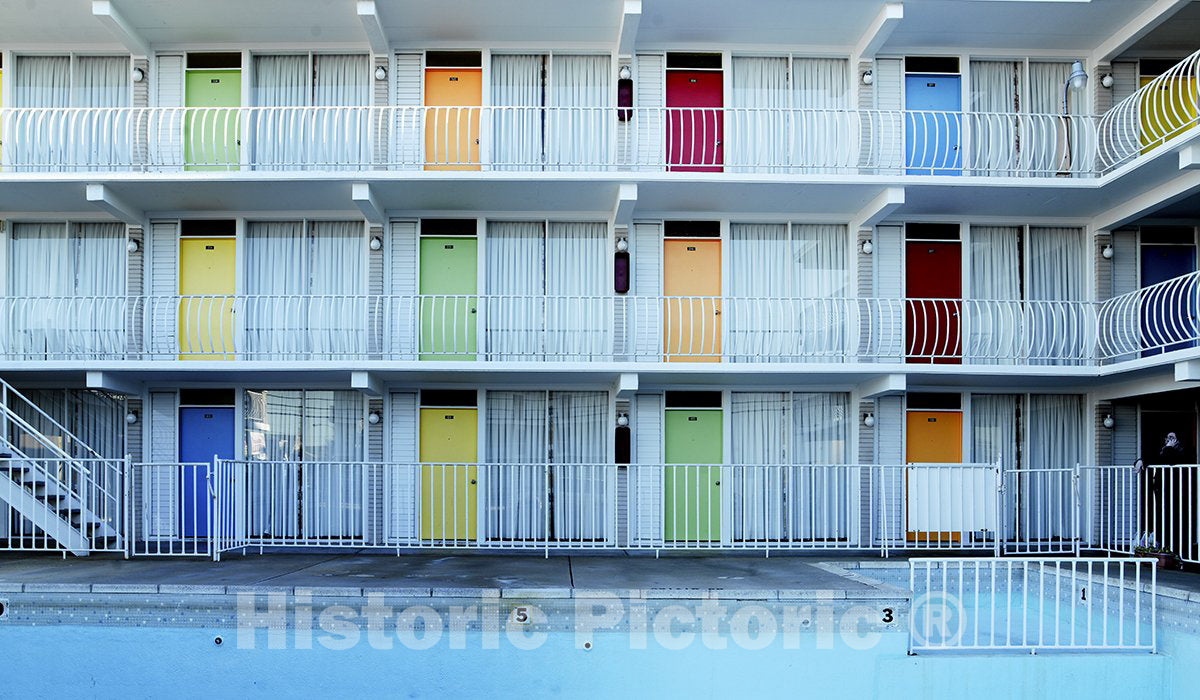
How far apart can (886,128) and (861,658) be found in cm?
890

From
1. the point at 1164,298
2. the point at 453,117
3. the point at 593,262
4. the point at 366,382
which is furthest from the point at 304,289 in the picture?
the point at 1164,298

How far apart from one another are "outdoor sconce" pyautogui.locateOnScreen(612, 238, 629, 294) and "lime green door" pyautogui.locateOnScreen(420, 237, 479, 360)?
202 centimetres

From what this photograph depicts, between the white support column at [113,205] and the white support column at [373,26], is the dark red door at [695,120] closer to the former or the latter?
the white support column at [373,26]

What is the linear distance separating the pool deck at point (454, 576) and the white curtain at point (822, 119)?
5.80 metres

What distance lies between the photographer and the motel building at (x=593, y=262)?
595 inches

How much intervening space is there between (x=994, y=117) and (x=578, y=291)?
6574 mm

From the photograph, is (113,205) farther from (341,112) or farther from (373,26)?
(373,26)

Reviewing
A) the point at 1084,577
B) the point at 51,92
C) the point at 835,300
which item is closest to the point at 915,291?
the point at 835,300

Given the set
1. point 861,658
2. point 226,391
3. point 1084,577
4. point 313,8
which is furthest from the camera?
point 226,391

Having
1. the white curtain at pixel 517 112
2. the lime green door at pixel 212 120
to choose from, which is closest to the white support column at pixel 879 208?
the white curtain at pixel 517 112

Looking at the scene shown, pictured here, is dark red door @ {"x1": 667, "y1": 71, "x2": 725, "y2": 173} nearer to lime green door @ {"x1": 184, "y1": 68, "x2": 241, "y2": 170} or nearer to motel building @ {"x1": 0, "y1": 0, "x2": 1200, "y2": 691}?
motel building @ {"x1": 0, "y1": 0, "x2": 1200, "y2": 691}

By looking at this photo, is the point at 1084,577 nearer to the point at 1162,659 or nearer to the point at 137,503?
the point at 1162,659

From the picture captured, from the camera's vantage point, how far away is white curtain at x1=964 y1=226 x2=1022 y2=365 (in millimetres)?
15617

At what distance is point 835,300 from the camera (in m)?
15.6
